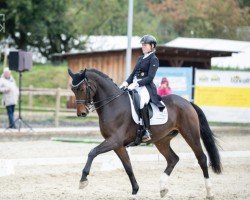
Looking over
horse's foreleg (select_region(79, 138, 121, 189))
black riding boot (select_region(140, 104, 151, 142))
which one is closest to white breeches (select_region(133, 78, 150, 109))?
black riding boot (select_region(140, 104, 151, 142))

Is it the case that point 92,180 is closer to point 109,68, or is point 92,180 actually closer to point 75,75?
point 75,75

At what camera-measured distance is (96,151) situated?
9172 millimetres

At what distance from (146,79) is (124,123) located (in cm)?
80

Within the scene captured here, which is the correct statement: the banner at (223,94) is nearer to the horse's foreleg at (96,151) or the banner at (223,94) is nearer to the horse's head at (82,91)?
the horse's head at (82,91)

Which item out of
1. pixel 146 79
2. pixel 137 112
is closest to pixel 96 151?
pixel 137 112

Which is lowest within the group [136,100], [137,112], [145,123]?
[145,123]

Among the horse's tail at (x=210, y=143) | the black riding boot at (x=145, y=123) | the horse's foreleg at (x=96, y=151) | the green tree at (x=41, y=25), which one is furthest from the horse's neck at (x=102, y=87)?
the green tree at (x=41, y=25)

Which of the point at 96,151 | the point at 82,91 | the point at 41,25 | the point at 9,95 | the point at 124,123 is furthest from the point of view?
the point at 41,25

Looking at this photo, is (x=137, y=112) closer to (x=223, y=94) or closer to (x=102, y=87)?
(x=102, y=87)

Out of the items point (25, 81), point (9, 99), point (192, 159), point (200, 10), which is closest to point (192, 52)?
point (9, 99)

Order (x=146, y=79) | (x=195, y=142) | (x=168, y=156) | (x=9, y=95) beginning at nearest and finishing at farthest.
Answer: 1. (x=146, y=79)
2. (x=195, y=142)
3. (x=168, y=156)
4. (x=9, y=95)

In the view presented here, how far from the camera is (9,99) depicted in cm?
1998

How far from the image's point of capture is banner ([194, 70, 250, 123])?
21.2 meters

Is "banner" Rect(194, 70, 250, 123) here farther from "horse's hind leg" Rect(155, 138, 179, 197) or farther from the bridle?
the bridle
